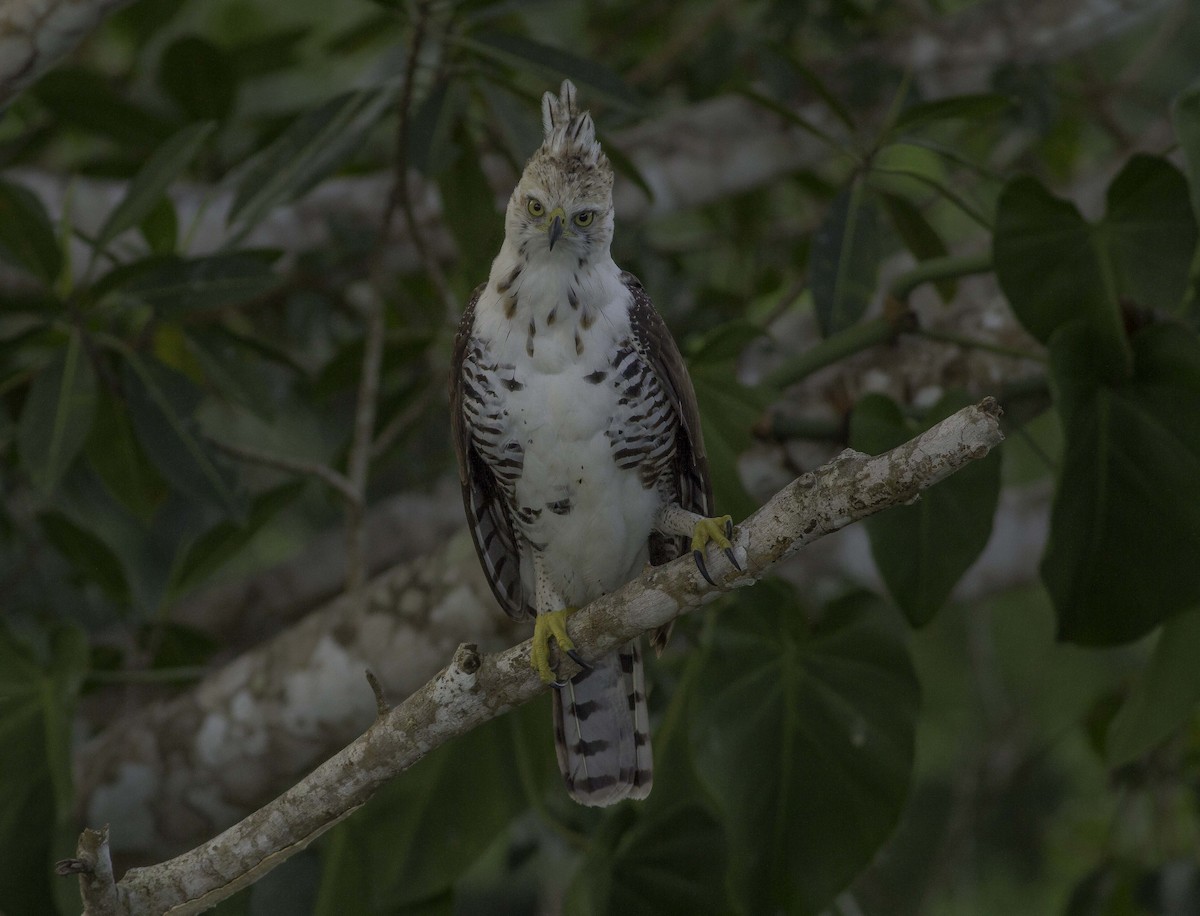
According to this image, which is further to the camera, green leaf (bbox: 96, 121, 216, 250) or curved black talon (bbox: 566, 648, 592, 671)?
green leaf (bbox: 96, 121, 216, 250)

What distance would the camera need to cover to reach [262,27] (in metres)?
5.00

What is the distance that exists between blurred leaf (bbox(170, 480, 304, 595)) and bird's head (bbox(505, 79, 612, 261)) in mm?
1416

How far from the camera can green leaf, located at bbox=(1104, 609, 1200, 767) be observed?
2.27 meters

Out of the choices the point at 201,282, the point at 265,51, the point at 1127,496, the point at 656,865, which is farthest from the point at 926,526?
the point at 265,51

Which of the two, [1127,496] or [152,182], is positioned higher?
[152,182]

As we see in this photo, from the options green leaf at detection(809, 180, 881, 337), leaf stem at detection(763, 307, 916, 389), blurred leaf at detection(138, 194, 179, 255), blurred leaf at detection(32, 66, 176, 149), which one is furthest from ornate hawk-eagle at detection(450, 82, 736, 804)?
blurred leaf at detection(32, 66, 176, 149)

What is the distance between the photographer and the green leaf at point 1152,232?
228 centimetres

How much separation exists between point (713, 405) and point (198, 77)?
2.10 m

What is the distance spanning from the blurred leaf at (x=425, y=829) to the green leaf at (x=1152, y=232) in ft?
4.68

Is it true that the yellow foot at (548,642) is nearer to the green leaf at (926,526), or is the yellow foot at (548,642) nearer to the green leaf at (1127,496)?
the green leaf at (926,526)

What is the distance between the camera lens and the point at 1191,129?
2098 millimetres

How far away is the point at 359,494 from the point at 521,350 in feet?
3.14

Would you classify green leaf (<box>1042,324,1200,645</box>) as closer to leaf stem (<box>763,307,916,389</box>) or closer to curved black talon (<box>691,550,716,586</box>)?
leaf stem (<box>763,307,916,389</box>)

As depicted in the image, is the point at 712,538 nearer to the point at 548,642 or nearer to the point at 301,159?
the point at 548,642
